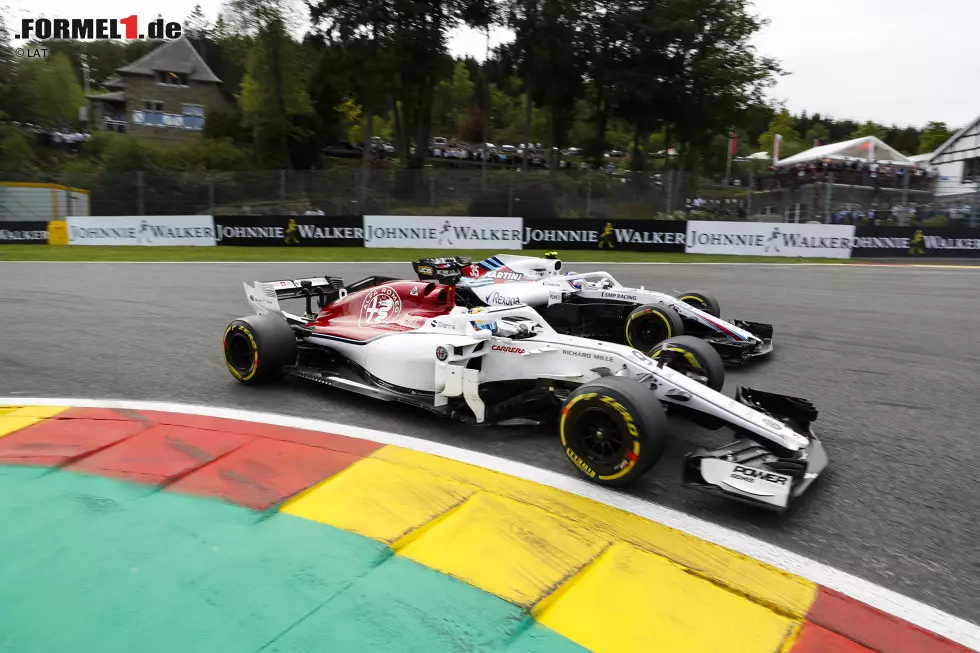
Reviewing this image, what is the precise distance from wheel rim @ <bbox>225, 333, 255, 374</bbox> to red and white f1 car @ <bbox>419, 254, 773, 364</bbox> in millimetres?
2359

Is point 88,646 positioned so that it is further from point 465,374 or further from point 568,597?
point 465,374

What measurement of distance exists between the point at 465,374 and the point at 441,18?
3747 centimetres

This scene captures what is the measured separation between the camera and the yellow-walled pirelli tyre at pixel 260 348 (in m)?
6.63

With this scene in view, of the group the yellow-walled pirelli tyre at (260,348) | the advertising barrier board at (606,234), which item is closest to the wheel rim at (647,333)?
the yellow-walled pirelli tyre at (260,348)

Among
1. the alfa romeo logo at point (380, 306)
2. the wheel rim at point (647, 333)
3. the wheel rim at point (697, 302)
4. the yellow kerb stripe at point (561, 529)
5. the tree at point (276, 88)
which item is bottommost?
the yellow kerb stripe at point (561, 529)

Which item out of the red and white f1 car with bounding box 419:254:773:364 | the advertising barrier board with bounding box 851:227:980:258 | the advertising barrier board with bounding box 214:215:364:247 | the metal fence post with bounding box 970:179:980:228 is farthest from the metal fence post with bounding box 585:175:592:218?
the red and white f1 car with bounding box 419:254:773:364

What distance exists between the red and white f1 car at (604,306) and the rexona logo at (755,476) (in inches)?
138

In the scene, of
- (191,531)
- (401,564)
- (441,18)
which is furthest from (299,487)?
(441,18)

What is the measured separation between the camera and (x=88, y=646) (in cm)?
304

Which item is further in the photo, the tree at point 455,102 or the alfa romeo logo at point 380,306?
the tree at point 455,102

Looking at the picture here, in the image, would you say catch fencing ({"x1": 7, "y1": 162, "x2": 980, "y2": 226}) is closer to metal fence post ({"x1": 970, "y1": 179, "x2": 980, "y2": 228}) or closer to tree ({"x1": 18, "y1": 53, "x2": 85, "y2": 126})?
metal fence post ({"x1": 970, "y1": 179, "x2": 980, "y2": 228})

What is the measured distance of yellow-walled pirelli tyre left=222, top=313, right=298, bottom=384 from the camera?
21.7 ft

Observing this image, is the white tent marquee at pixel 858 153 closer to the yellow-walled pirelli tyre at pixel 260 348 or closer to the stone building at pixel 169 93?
the yellow-walled pirelli tyre at pixel 260 348

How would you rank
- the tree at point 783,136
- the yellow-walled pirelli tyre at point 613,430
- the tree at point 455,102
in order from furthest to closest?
1. the tree at point 783,136
2. the tree at point 455,102
3. the yellow-walled pirelli tyre at point 613,430
